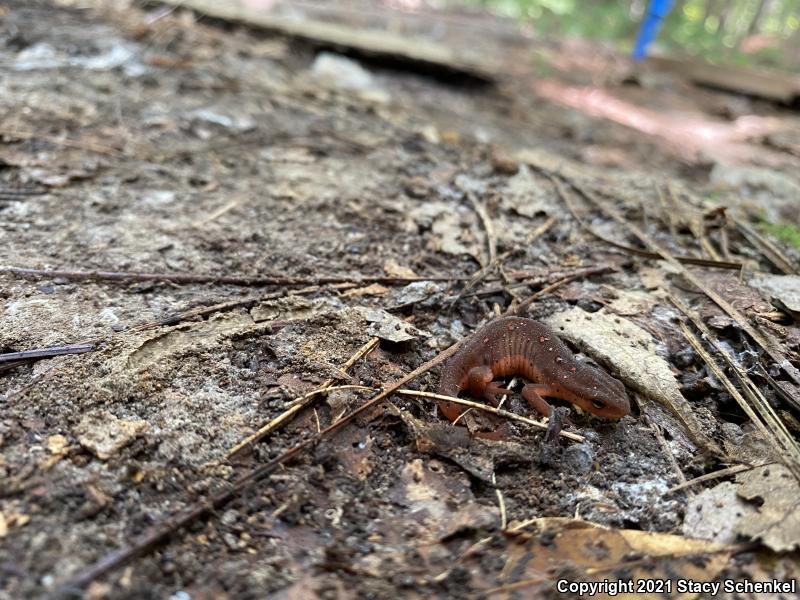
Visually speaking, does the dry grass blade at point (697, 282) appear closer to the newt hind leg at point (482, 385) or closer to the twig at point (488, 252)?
the twig at point (488, 252)

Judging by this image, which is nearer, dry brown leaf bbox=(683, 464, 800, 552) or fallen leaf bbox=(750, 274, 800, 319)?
dry brown leaf bbox=(683, 464, 800, 552)

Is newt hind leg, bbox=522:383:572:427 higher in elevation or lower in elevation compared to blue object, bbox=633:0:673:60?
lower

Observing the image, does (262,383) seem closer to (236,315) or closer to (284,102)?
(236,315)

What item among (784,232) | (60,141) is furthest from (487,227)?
(60,141)

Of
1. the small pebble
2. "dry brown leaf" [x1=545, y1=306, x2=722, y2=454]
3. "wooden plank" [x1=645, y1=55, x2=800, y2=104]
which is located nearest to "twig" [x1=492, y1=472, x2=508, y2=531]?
the small pebble

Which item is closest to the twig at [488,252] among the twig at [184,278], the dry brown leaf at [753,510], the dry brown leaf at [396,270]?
the twig at [184,278]

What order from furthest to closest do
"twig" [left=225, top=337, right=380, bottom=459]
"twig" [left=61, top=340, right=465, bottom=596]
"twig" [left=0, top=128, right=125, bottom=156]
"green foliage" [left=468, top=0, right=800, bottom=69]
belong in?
"green foliage" [left=468, top=0, right=800, bottom=69] < "twig" [left=0, top=128, right=125, bottom=156] < "twig" [left=225, top=337, right=380, bottom=459] < "twig" [left=61, top=340, right=465, bottom=596]

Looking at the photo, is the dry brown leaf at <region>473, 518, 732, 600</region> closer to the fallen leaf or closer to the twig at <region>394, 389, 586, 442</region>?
the twig at <region>394, 389, 586, 442</region>
